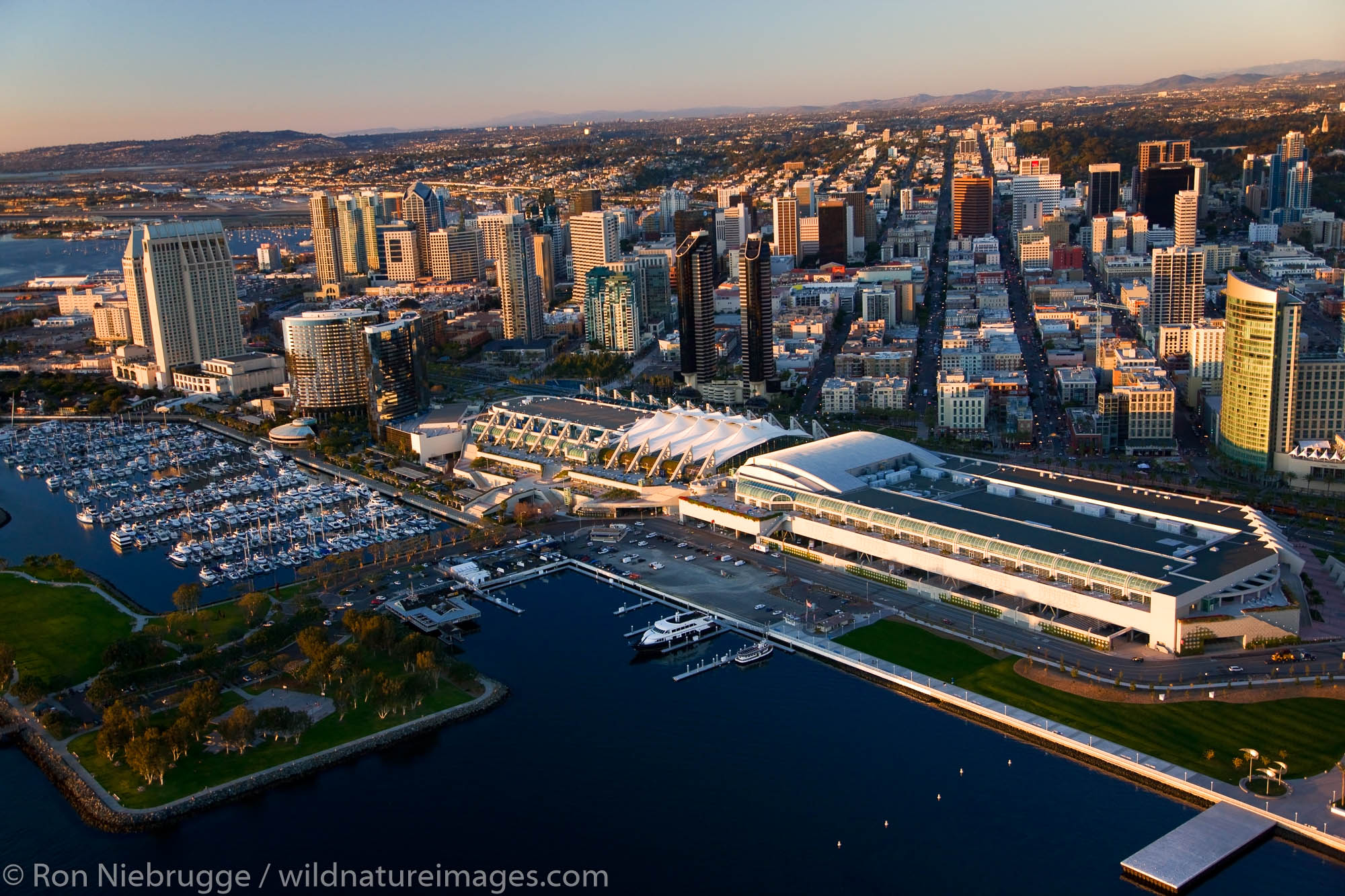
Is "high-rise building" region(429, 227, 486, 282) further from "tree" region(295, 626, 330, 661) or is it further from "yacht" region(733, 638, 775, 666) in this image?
"yacht" region(733, 638, 775, 666)

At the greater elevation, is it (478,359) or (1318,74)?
(1318,74)

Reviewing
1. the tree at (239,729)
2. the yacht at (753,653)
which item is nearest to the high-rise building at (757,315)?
the yacht at (753,653)

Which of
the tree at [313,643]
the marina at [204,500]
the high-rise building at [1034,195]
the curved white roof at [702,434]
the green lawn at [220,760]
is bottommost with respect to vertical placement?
the green lawn at [220,760]

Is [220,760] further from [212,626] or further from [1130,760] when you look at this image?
[1130,760]

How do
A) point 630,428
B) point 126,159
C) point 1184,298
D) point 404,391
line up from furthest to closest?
point 126,159 → point 1184,298 → point 404,391 → point 630,428

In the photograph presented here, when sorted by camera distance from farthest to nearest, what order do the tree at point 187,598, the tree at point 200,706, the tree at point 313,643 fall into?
1. the tree at point 187,598
2. the tree at point 313,643
3. the tree at point 200,706

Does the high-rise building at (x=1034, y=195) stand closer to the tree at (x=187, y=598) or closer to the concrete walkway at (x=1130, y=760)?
the concrete walkway at (x=1130, y=760)

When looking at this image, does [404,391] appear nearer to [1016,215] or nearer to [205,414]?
[205,414]

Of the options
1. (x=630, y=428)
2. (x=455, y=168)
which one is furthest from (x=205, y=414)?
(x=455, y=168)
